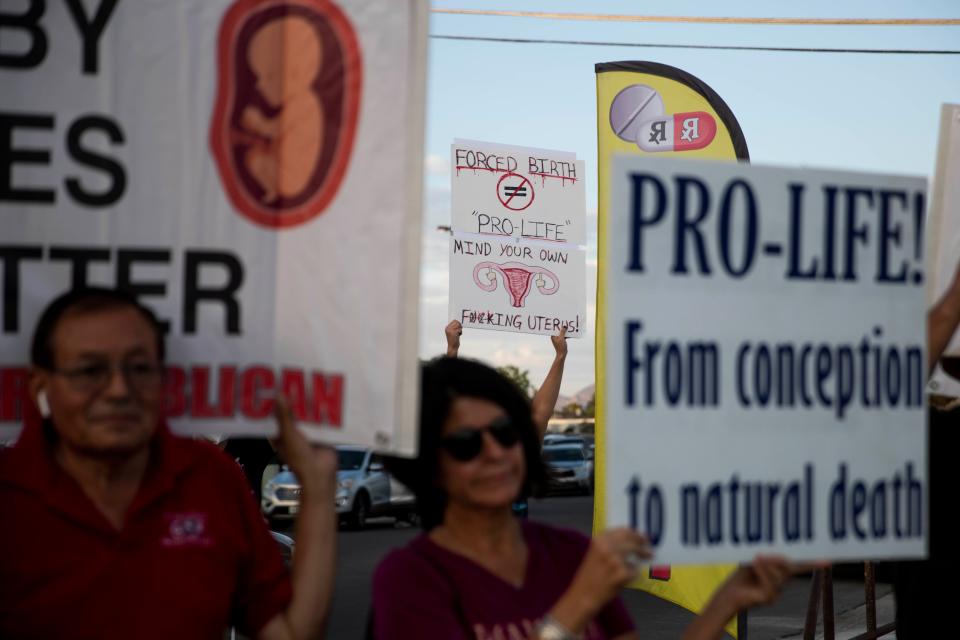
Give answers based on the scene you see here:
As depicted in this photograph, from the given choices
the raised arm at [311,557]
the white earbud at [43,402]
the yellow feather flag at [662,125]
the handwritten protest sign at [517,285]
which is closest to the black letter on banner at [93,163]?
the white earbud at [43,402]

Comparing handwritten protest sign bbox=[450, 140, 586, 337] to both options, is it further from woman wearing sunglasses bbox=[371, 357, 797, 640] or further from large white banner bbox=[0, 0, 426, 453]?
large white banner bbox=[0, 0, 426, 453]

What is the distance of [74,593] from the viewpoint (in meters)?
2.49

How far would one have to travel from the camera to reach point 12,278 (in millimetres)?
2873

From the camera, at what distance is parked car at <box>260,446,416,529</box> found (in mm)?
23641

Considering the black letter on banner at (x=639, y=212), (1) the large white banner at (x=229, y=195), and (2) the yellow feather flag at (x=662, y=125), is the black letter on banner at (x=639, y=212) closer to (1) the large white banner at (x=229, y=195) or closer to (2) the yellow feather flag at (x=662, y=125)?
(1) the large white banner at (x=229, y=195)

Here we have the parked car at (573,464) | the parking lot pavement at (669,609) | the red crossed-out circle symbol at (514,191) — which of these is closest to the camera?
the red crossed-out circle symbol at (514,191)

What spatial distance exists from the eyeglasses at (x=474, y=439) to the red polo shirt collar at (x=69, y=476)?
0.56 m

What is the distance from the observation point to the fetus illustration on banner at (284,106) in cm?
295

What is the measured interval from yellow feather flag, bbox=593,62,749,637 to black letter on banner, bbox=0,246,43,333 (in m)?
4.80

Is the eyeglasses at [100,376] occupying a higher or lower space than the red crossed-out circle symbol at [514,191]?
lower

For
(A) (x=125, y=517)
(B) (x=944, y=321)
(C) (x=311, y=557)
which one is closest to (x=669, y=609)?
(B) (x=944, y=321)

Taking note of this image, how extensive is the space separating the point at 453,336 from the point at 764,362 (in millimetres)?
4668

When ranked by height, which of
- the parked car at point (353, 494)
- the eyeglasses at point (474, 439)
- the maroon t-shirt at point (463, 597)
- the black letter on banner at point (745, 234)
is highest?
the black letter on banner at point (745, 234)

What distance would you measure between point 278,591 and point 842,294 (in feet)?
4.46
